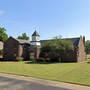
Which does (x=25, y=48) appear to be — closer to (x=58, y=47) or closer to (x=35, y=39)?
(x=35, y=39)

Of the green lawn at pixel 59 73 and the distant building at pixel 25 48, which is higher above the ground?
the distant building at pixel 25 48

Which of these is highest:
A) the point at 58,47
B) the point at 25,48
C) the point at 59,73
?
the point at 25,48

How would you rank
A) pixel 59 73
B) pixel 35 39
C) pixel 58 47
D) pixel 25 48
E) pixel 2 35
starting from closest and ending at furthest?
pixel 59 73 → pixel 58 47 → pixel 35 39 → pixel 25 48 → pixel 2 35

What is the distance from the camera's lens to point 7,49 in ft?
115

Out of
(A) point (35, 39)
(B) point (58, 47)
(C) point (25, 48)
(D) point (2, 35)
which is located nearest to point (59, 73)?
(B) point (58, 47)

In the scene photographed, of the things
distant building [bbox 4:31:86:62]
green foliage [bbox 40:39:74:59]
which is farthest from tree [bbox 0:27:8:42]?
green foliage [bbox 40:39:74:59]

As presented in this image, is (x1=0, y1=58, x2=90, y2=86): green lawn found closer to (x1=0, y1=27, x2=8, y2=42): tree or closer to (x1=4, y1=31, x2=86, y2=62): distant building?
(x1=4, y1=31, x2=86, y2=62): distant building

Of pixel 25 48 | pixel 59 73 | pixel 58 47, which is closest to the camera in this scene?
pixel 59 73

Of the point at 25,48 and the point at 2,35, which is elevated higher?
the point at 2,35

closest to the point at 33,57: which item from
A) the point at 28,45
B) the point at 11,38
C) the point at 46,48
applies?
the point at 28,45

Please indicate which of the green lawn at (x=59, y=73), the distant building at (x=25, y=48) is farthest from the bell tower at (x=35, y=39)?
the green lawn at (x=59, y=73)

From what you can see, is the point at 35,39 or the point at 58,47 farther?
the point at 35,39

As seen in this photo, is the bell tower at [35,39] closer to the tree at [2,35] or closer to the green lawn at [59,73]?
the green lawn at [59,73]

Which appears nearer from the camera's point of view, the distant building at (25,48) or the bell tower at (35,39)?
the distant building at (25,48)
